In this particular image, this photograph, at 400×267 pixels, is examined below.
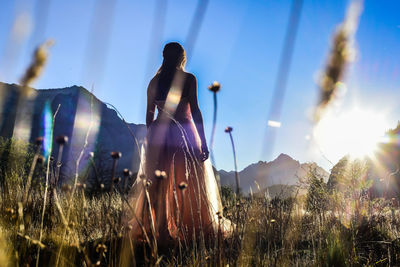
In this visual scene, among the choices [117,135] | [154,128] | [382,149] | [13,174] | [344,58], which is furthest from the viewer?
[117,135]

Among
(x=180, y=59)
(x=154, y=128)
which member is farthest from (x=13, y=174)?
(x=180, y=59)

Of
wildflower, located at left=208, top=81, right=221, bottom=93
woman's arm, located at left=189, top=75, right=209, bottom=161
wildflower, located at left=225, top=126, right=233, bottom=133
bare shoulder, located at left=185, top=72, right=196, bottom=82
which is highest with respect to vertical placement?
bare shoulder, located at left=185, top=72, right=196, bottom=82

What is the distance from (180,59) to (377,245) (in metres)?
3.02

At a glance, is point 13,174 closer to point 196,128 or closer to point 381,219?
point 196,128

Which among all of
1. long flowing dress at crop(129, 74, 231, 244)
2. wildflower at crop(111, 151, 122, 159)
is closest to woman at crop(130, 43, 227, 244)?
long flowing dress at crop(129, 74, 231, 244)

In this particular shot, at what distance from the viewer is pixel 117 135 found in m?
64.2

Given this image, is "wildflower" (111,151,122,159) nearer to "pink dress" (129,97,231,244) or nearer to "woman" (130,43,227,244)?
"pink dress" (129,97,231,244)

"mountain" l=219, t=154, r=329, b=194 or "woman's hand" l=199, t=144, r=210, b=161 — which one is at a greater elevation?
"woman's hand" l=199, t=144, r=210, b=161

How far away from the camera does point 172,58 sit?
139 inches

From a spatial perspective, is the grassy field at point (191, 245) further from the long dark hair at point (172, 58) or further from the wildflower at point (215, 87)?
the long dark hair at point (172, 58)

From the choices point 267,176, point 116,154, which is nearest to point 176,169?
point 267,176

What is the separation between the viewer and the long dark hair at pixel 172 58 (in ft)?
11.5

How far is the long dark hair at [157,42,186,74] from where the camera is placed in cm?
351

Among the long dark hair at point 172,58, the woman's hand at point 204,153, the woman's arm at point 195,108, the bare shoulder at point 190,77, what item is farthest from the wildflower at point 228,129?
the long dark hair at point 172,58
